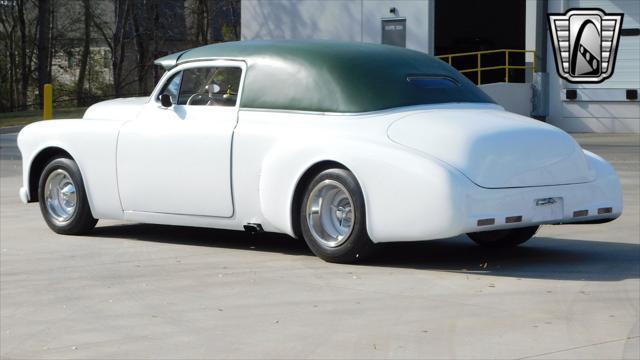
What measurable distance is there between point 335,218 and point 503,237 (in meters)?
1.56

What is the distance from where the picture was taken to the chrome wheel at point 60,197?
10773mm

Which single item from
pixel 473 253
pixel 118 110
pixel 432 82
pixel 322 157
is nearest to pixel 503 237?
pixel 473 253

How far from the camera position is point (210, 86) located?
396 inches

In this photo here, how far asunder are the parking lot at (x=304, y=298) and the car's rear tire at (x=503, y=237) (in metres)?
0.09

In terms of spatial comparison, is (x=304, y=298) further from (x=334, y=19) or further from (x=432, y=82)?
(x=334, y=19)

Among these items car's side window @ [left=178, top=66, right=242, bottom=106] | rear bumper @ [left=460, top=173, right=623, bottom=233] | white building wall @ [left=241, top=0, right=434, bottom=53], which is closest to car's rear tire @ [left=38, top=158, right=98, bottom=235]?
car's side window @ [left=178, top=66, right=242, bottom=106]

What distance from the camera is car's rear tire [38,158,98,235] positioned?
1065 centimetres

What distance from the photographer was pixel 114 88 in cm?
5884

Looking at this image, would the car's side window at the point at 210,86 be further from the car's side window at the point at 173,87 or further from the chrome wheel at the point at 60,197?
the chrome wheel at the point at 60,197

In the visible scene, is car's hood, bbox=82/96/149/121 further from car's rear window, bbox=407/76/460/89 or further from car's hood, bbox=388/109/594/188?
car's hood, bbox=388/109/594/188

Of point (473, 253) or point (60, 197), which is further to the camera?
point (60, 197)

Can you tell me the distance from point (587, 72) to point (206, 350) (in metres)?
26.0

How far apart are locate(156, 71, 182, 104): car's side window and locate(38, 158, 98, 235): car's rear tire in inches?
41.6

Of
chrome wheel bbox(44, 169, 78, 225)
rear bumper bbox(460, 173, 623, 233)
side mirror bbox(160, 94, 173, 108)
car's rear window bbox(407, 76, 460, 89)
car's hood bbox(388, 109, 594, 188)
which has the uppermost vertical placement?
car's rear window bbox(407, 76, 460, 89)
